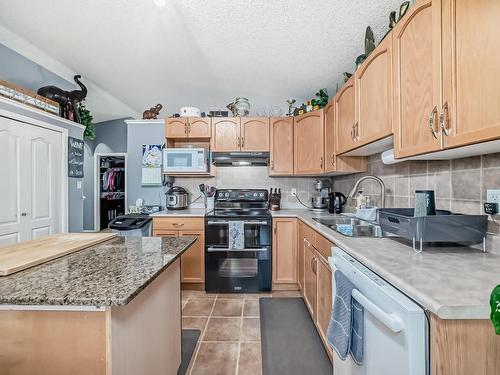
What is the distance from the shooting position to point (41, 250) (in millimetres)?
1104

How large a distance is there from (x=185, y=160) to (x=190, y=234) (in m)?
0.92

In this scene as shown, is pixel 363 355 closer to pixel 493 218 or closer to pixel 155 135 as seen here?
pixel 493 218

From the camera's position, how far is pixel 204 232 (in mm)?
2668

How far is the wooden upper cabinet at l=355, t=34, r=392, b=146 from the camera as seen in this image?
1421 mm

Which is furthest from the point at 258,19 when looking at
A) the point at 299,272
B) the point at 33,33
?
the point at 299,272

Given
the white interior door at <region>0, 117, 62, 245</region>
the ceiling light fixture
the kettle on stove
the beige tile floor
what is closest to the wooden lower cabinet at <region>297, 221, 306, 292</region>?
the beige tile floor

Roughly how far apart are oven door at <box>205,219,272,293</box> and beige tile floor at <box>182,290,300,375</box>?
0.33ft

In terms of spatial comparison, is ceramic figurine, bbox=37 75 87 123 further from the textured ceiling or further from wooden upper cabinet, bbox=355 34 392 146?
wooden upper cabinet, bbox=355 34 392 146

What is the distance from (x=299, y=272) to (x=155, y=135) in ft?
8.15

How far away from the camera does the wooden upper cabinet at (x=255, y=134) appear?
9.77 feet

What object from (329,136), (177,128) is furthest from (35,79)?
(329,136)

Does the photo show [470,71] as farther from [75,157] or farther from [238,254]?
[75,157]

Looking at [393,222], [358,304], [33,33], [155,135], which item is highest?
[33,33]

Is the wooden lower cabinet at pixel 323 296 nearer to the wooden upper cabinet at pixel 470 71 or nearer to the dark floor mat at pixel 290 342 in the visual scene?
the dark floor mat at pixel 290 342
